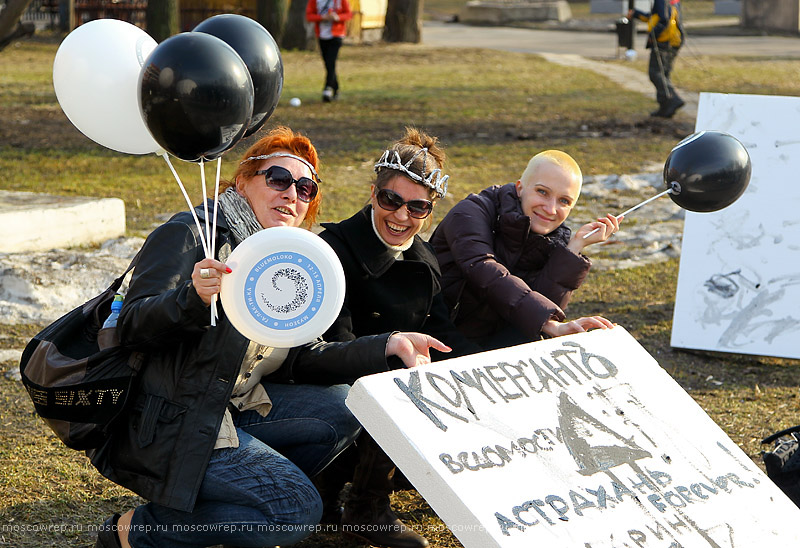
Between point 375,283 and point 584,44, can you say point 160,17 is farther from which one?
point 375,283

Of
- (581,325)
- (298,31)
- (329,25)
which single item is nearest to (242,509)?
(581,325)

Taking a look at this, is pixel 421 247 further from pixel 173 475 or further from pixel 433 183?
pixel 173 475

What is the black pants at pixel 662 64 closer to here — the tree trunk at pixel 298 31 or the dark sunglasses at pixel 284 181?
the tree trunk at pixel 298 31

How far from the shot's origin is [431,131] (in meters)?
11.2

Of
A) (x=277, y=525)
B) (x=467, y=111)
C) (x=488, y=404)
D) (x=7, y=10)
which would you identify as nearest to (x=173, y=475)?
(x=277, y=525)

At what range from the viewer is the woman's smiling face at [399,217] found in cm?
321

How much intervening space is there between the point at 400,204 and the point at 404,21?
63.6ft

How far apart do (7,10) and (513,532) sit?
6692 mm

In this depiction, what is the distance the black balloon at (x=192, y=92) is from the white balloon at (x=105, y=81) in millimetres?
298

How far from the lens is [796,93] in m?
14.4

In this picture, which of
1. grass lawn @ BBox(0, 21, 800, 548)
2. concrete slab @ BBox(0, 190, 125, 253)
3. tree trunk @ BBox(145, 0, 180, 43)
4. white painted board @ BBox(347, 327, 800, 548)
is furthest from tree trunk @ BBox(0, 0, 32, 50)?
tree trunk @ BBox(145, 0, 180, 43)

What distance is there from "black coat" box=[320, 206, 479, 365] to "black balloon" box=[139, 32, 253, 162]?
81 cm

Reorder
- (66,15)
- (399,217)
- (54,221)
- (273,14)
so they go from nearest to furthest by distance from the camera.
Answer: (399,217), (54,221), (273,14), (66,15)

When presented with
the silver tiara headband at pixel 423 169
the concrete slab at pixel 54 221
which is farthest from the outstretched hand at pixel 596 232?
the concrete slab at pixel 54 221
